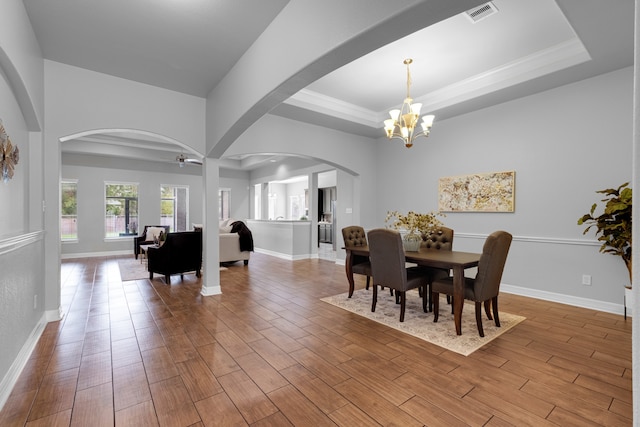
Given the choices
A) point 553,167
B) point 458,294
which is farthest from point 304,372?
point 553,167

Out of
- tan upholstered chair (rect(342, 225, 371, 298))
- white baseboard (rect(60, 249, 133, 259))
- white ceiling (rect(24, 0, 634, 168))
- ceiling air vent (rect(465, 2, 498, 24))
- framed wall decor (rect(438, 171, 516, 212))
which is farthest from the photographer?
white baseboard (rect(60, 249, 133, 259))

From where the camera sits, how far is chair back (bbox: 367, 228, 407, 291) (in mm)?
3104

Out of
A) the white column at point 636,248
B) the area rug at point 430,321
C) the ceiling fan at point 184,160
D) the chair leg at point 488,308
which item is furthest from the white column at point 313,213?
the white column at point 636,248

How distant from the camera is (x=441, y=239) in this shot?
13.0 feet

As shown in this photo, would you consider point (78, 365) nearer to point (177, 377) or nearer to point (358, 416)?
point (177, 377)

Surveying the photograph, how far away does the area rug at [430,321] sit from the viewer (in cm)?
271

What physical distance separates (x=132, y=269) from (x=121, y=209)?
3000 millimetres

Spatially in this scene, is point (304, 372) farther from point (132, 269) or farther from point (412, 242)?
point (132, 269)

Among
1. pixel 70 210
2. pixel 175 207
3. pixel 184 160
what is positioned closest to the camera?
pixel 184 160

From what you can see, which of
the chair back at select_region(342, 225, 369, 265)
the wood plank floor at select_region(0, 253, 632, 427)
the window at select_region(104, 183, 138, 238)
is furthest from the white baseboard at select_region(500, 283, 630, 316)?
the window at select_region(104, 183, 138, 238)

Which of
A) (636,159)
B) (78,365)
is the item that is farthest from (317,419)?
(78,365)

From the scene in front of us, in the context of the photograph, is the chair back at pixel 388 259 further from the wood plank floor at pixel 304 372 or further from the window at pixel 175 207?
the window at pixel 175 207

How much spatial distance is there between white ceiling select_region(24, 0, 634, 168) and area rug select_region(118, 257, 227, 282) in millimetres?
3500

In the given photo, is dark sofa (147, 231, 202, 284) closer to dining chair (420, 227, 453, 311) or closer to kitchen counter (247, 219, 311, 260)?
kitchen counter (247, 219, 311, 260)
